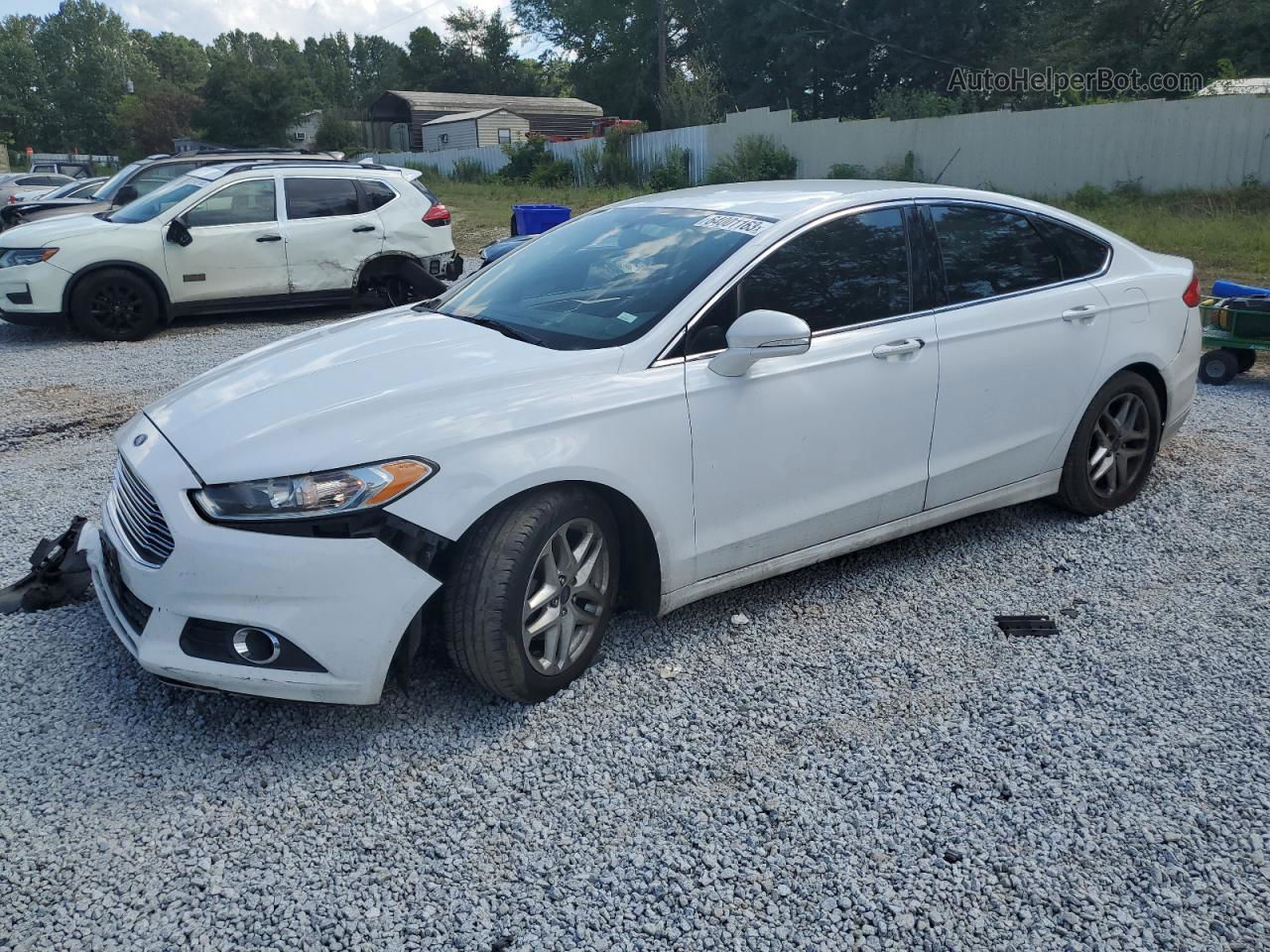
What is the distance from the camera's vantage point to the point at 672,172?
30.5m

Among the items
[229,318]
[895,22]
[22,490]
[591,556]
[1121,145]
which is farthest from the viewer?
[895,22]

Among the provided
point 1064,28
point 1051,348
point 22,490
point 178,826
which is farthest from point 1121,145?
point 178,826

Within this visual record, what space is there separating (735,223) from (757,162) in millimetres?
25539

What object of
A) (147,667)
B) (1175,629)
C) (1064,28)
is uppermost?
(1064,28)

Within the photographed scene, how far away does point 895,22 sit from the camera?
42.5 m

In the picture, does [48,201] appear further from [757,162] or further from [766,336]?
[766,336]

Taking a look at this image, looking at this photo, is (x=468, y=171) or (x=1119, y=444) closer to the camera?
(x=1119, y=444)

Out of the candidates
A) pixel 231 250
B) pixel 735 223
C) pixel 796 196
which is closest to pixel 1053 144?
pixel 231 250

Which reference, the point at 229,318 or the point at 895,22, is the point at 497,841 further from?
the point at 895,22

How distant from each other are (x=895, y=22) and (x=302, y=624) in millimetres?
45080

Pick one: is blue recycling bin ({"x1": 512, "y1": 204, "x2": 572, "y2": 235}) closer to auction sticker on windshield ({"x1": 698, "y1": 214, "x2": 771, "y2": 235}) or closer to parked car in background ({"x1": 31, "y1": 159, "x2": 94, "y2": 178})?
auction sticker on windshield ({"x1": 698, "y1": 214, "x2": 771, "y2": 235})

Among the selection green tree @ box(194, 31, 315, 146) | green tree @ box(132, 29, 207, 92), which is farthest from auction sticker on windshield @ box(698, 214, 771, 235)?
green tree @ box(132, 29, 207, 92)

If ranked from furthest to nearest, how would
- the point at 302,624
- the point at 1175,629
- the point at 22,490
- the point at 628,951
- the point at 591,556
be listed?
the point at 22,490 < the point at 1175,629 < the point at 591,556 < the point at 302,624 < the point at 628,951

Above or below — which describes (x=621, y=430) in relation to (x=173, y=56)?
below
